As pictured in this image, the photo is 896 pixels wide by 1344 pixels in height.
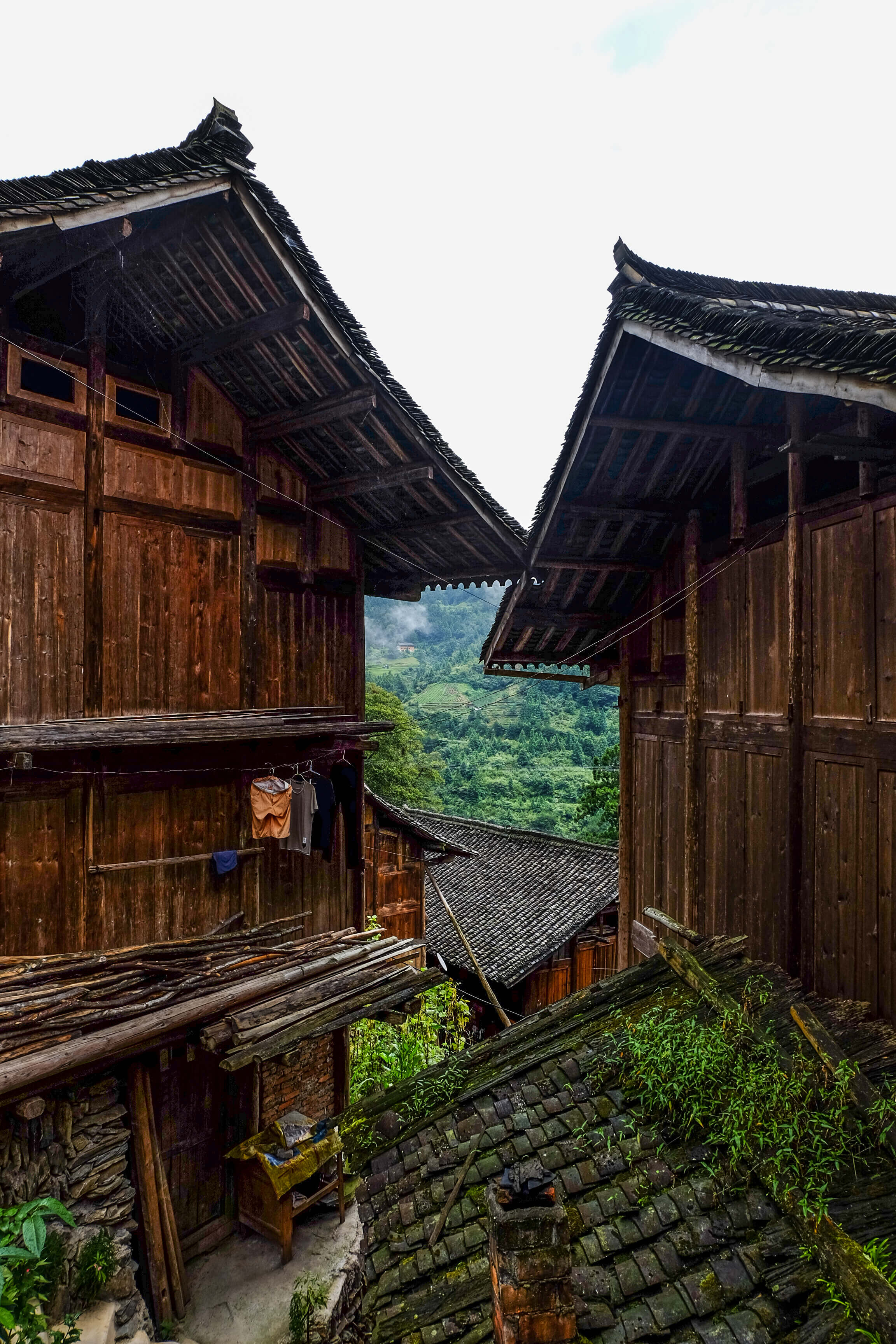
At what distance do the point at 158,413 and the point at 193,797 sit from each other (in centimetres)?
473

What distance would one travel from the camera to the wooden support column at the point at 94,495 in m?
7.71

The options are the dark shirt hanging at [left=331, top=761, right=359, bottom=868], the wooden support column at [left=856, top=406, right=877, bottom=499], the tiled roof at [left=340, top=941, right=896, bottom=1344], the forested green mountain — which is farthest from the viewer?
the forested green mountain

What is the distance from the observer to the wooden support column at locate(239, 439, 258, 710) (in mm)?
9086

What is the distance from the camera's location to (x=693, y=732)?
8.17 metres

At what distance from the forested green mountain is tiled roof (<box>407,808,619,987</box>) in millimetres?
6192

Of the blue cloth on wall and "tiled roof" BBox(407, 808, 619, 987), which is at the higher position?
the blue cloth on wall

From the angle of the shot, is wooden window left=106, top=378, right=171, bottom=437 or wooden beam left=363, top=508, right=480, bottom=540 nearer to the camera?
wooden window left=106, top=378, right=171, bottom=437

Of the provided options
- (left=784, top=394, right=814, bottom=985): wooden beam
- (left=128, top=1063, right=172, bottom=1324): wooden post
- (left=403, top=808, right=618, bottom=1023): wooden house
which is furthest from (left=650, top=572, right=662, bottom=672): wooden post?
(left=403, top=808, right=618, bottom=1023): wooden house

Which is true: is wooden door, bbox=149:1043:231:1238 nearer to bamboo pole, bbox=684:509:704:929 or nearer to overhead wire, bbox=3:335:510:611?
bamboo pole, bbox=684:509:704:929

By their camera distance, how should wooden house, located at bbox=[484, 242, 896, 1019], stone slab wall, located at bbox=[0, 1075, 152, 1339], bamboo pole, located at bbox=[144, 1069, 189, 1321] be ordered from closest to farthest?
wooden house, located at bbox=[484, 242, 896, 1019], stone slab wall, located at bbox=[0, 1075, 152, 1339], bamboo pole, located at bbox=[144, 1069, 189, 1321]

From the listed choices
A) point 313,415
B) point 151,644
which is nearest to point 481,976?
point 151,644

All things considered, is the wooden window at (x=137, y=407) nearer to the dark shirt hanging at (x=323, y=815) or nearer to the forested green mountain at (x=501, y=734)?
the dark shirt hanging at (x=323, y=815)

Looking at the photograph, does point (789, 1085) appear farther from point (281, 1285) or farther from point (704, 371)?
point (281, 1285)

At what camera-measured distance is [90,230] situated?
6.63m
